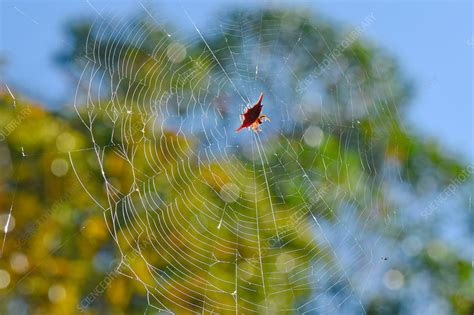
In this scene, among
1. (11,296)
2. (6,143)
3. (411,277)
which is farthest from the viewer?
(411,277)

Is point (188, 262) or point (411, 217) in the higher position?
point (411, 217)

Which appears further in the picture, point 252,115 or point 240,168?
point 240,168

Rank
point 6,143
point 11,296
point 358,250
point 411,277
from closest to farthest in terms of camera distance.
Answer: point 358,250 → point 11,296 → point 6,143 → point 411,277

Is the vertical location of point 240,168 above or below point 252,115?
below

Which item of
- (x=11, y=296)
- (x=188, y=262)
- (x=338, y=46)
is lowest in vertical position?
(x=11, y=296)

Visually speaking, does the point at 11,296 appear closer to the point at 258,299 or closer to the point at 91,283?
the point at 91,283

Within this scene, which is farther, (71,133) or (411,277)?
(411,277)

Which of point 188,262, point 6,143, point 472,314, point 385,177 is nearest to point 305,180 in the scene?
point 385,177

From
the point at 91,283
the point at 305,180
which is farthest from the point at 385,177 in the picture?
the point at 91,283
